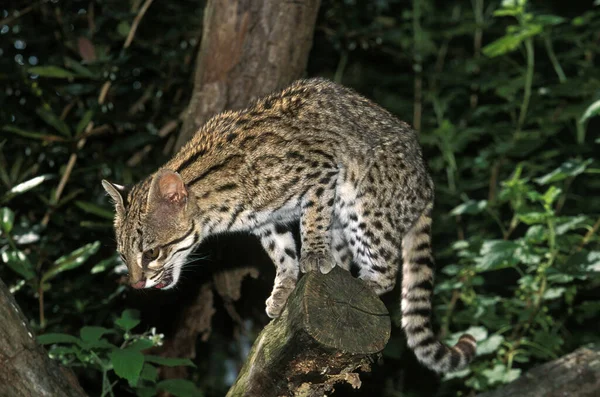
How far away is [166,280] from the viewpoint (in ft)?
14.6

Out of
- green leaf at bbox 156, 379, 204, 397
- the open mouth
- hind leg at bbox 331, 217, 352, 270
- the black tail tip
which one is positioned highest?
hind leg at bbox 331, 217, 352, 270

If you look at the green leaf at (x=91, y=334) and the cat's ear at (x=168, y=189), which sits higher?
the cat's ear at (x=168, y=189)

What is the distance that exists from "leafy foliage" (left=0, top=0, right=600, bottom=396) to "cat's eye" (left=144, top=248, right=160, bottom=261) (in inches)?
16.0

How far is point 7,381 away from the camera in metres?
3.33

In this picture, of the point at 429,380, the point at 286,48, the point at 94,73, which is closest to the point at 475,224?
the point at 429,380

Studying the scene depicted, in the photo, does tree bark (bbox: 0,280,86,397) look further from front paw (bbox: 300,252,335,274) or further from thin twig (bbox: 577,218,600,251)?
thin twig (bbox: 577,218,600,251)

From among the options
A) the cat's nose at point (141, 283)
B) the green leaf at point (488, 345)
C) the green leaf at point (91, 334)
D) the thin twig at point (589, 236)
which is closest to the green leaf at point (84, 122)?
the cat's nose at point (141, 283)

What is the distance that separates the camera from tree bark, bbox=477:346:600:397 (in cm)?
447

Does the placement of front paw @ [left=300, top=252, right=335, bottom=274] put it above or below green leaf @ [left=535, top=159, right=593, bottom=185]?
below

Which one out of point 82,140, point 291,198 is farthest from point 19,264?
point 291,198

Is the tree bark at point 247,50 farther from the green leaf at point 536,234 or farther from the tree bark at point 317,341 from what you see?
the tree bark at point 317,341

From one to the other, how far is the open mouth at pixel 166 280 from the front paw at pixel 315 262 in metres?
0.76

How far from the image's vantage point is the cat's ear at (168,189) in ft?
13.9

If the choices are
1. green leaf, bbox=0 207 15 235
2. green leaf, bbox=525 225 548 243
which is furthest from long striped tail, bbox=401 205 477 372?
green leaf, bbox=0 207 15 235
